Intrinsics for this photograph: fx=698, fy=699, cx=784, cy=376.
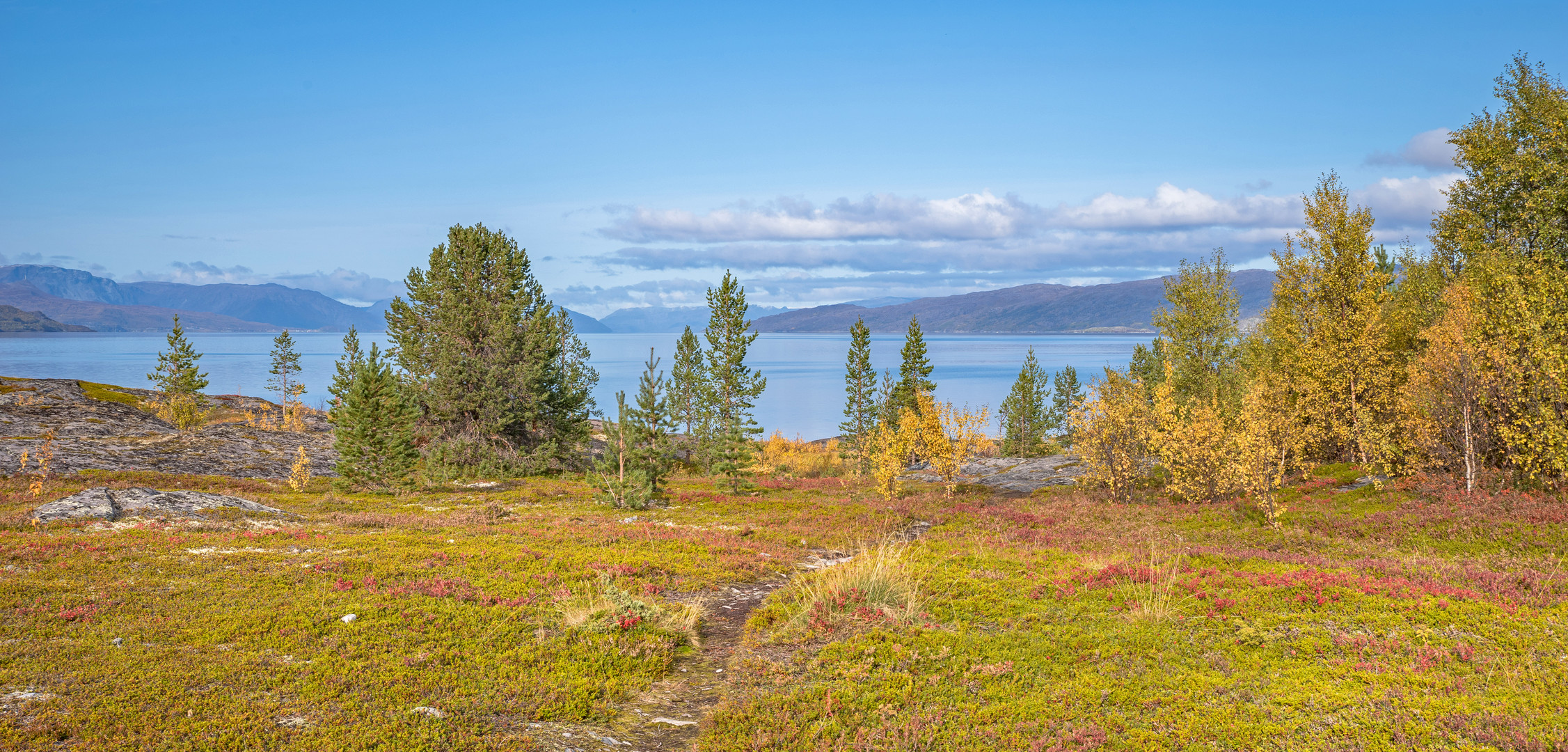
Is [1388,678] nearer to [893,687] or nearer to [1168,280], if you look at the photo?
[893,687]

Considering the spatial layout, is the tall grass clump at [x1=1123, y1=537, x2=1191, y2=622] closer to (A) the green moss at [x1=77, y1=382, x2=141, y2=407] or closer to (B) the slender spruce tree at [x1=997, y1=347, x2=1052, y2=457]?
(B) the slender spruce tree at [x1=997, y1=347, x2=1052, y2=457]

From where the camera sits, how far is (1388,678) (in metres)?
9.80

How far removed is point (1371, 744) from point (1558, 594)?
873cm

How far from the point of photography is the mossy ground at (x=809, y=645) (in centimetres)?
901

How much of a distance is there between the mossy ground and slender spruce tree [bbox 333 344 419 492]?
11.3 metres

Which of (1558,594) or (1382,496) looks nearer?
(1558,594)

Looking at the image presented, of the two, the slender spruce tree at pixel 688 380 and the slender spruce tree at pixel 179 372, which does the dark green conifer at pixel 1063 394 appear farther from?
the slender spruce tree at pixel 179 372

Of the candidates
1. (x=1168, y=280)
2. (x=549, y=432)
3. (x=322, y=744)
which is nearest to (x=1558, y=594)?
(x=322, y=744)

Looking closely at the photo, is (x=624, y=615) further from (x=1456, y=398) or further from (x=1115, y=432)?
(x=1456, y=398)

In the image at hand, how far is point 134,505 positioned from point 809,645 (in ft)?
76.8

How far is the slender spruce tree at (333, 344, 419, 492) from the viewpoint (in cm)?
3133

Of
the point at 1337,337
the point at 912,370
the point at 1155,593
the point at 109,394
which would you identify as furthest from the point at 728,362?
the point at 109,394

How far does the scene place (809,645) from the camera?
13.1 metres

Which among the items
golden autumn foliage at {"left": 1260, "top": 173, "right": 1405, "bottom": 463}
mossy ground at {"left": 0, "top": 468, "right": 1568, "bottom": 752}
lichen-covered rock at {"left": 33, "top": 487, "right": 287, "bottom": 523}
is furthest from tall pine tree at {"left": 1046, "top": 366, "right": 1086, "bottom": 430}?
lichen-covered rock at {"left": 33, "top": 487, "right": 287, "bottom": 523}
